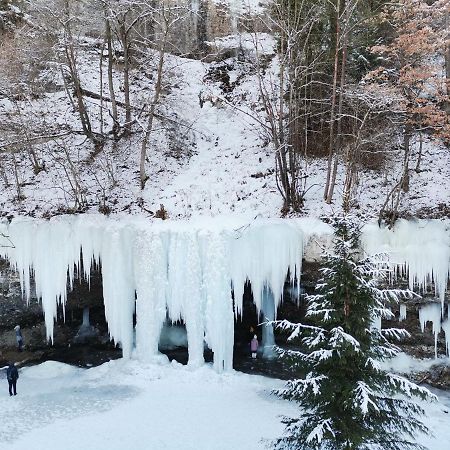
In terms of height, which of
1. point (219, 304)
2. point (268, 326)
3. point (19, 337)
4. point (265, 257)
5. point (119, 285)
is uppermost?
point (265, 257)

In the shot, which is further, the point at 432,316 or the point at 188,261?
the point at 188,261

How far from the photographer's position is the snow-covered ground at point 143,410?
9.25 m

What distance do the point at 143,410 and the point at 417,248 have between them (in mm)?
8003

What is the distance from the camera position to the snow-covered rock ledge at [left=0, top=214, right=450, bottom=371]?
11.7m

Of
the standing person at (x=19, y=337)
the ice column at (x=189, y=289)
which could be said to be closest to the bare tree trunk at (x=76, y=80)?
the ice column at (x=189, y=289)

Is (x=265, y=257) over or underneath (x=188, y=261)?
over

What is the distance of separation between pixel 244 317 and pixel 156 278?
3169 millimetres

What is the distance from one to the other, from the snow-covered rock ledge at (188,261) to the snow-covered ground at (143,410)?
0.85 meters

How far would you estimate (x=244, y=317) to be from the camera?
13.9 m

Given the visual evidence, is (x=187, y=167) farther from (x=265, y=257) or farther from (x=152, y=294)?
(x=265, y=257)

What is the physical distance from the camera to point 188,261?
12.4 m

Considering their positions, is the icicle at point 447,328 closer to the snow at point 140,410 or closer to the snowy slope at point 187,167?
the snowy slope at point 187,167

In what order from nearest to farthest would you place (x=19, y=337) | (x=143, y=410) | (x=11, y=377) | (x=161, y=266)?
(x=143, y=410)
(x=11, y=377)
(x=161, y=266)
(x=19, y=337)

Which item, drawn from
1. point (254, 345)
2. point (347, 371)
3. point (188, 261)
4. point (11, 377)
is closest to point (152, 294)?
point (188, 261)
